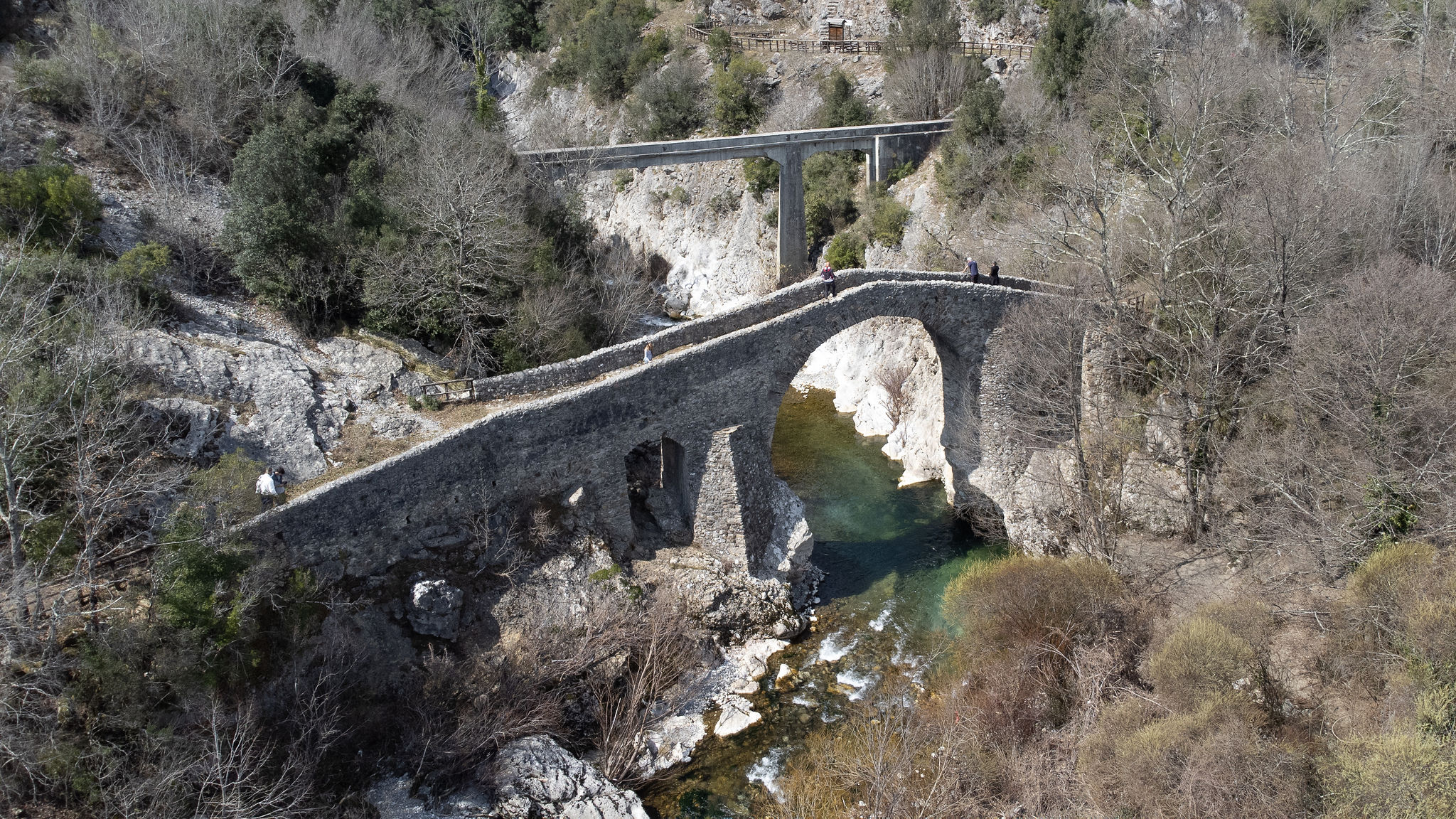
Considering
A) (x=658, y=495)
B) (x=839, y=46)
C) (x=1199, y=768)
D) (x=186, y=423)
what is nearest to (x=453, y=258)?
(x=186, y=423)

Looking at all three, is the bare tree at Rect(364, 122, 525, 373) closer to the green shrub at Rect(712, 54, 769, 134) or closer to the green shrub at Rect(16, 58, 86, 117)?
the green shrub at Rect(16, 58, 86, 117)

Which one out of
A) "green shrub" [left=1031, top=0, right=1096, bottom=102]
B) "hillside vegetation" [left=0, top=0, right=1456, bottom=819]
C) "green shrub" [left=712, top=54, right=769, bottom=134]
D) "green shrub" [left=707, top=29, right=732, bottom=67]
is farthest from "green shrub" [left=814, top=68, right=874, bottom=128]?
"hillside vegetation" [left=0, top=0, right=1456, bottom=819]

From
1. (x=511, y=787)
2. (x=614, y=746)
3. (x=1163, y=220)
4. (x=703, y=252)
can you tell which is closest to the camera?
(x=511, y=787)

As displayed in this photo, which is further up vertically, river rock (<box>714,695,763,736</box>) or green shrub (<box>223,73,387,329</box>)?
green shrub (<box>223,73,387,329</box>)

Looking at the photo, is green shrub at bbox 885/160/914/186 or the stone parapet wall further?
green shrub at bbox 885/160/914/186

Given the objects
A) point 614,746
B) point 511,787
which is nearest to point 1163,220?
point 614,746

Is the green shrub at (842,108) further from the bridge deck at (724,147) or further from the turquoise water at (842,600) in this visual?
the turquoise water at (842,600)

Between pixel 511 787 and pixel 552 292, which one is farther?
pixel 552 292

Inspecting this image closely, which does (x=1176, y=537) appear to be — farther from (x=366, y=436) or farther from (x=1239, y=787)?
(x=366, y=436)
